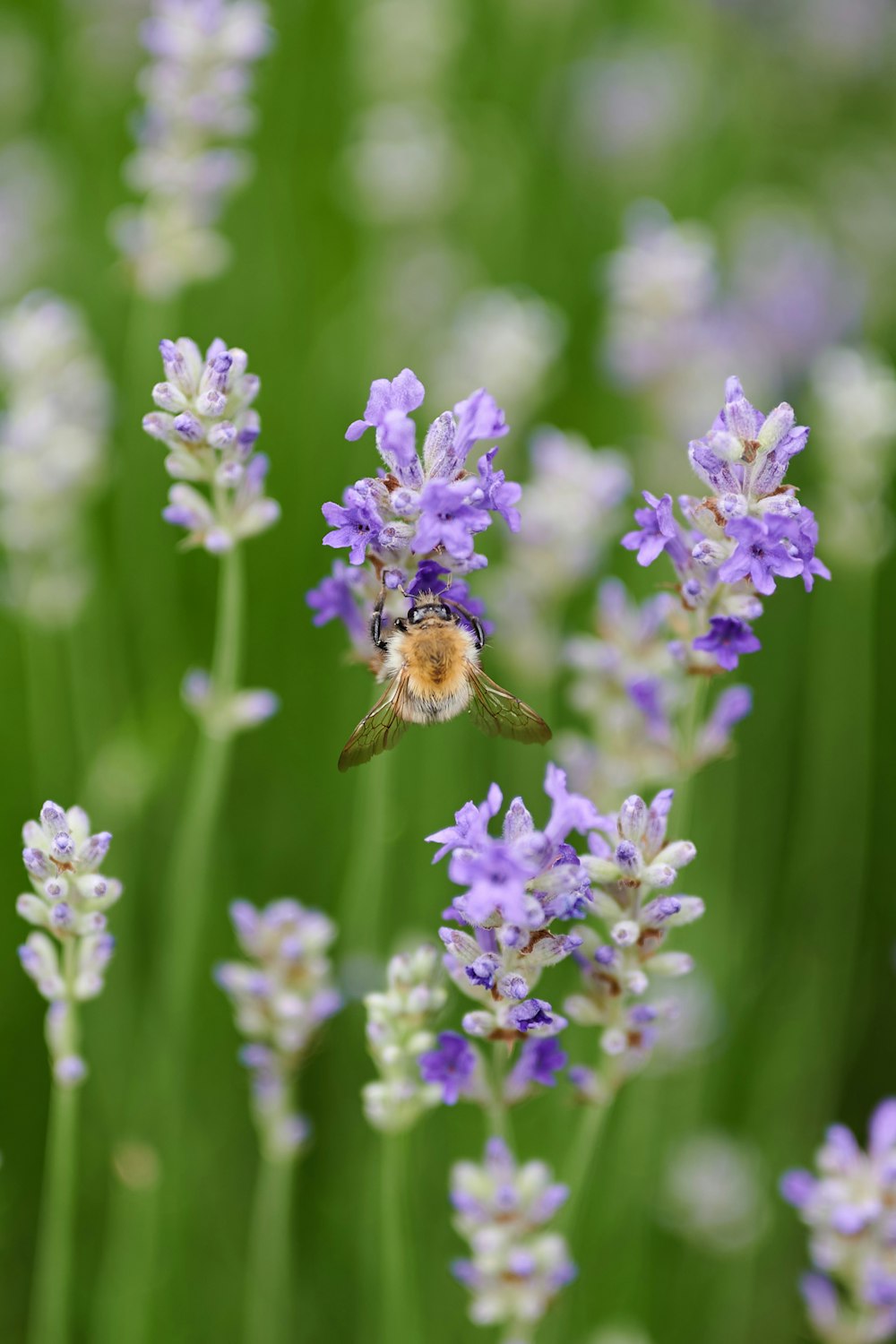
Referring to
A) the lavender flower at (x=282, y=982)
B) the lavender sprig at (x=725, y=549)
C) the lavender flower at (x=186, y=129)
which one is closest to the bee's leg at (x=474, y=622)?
the lavender sprig at (x=725, y=549)

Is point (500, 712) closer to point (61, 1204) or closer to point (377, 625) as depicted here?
point (377, 625)

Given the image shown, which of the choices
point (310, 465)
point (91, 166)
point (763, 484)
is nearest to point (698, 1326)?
point (763, 484)

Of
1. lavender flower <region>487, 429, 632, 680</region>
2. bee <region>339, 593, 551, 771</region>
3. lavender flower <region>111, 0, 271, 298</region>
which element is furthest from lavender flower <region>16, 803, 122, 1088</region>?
lavender flower <region>111, 0, 271, 298</region>

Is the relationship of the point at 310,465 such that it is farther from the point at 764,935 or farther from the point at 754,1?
the point at 754,1

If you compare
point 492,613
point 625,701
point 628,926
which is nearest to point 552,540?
point 492,613

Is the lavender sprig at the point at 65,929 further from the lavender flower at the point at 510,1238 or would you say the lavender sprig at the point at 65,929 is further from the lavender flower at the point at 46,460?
the lavender flower at the point at 46,460
